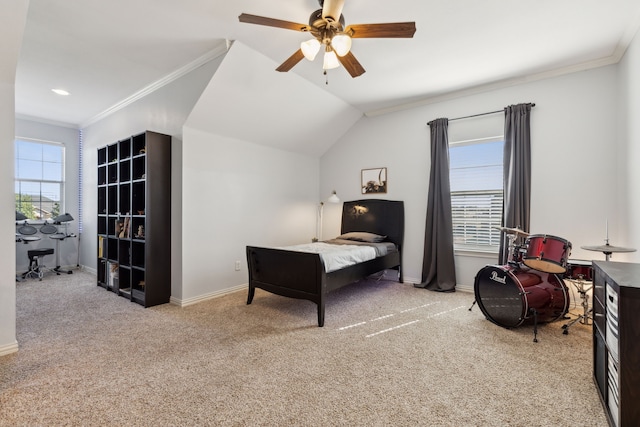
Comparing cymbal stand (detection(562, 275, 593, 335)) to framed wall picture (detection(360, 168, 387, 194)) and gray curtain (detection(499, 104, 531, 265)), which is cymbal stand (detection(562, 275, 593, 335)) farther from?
framed wall picture (detection(360, 168, 387, 194))

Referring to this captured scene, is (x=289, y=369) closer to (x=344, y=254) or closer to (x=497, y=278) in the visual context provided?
(x=344, y=254)

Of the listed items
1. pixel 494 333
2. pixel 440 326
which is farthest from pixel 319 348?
pixel 494 333

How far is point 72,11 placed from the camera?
2.41 m

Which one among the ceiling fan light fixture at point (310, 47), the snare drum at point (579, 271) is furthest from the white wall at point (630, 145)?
the ceiling fan light fixture at point (310, 47)

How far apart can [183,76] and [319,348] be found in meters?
3.36

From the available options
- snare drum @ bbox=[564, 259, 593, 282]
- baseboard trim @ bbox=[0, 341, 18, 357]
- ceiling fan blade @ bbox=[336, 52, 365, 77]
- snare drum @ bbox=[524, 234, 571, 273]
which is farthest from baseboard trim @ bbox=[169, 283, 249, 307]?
snare drum @ bbox=[564, 259, 593, 282]

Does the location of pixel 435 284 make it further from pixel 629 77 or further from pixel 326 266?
pixel 629 77

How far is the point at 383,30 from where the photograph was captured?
2.07 m

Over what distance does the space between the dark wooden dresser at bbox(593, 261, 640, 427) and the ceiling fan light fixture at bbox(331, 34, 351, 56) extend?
210cm

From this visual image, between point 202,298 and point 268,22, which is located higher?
point 268,22

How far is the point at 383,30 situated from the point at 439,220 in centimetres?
279

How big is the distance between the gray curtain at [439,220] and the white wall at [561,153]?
161 mm

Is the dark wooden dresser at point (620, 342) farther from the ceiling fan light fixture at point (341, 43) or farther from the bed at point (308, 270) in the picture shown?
the ceiling fan light fixture at point (341, 43)

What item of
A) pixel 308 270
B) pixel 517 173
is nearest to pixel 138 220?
pixel 308 270
